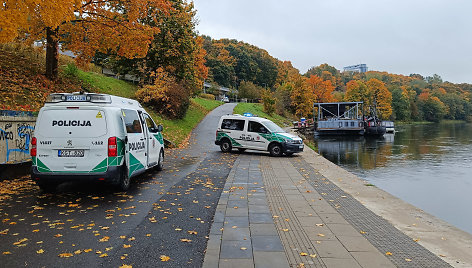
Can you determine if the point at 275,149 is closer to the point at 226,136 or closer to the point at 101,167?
the point at 226,136

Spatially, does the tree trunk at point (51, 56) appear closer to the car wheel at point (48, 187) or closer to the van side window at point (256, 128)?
the van side window at point (256, 128)

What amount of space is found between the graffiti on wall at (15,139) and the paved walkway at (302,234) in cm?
615

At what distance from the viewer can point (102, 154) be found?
717cm

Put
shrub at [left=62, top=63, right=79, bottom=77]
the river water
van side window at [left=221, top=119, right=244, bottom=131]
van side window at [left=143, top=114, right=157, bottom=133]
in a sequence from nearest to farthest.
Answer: van side window at [left=143, top=114, right=157, bottom=133], the river water, van side window at [left=221, top=119, right=244, bottom=131], shrub at [left=62, top=63, right=79, bottom=77]

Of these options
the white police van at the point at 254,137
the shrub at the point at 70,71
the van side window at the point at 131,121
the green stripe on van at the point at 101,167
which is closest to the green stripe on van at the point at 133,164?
the van side window at the point at 131,121

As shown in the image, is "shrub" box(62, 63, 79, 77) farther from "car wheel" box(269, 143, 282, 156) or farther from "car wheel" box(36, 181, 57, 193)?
"car wheel" box(36, 181, 57, 193)

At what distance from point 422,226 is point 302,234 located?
259 cm

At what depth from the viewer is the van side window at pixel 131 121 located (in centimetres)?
816

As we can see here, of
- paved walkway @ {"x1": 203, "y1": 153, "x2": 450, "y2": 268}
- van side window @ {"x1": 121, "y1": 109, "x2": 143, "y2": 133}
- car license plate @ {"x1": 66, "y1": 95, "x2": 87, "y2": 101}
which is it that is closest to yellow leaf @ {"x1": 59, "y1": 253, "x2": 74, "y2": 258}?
paved walkway @ {"x1": 203, "y1": 153, "x2": 450, "y2": 268}

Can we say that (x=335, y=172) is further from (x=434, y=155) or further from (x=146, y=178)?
(x=434, y=155)

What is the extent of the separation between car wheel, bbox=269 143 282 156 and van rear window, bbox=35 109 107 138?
10505mm

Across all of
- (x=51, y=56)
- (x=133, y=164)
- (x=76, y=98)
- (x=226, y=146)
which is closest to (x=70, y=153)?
(x=76, y=98)

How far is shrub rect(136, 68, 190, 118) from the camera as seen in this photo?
2503cm

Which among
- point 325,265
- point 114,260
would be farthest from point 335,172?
point 114,260
